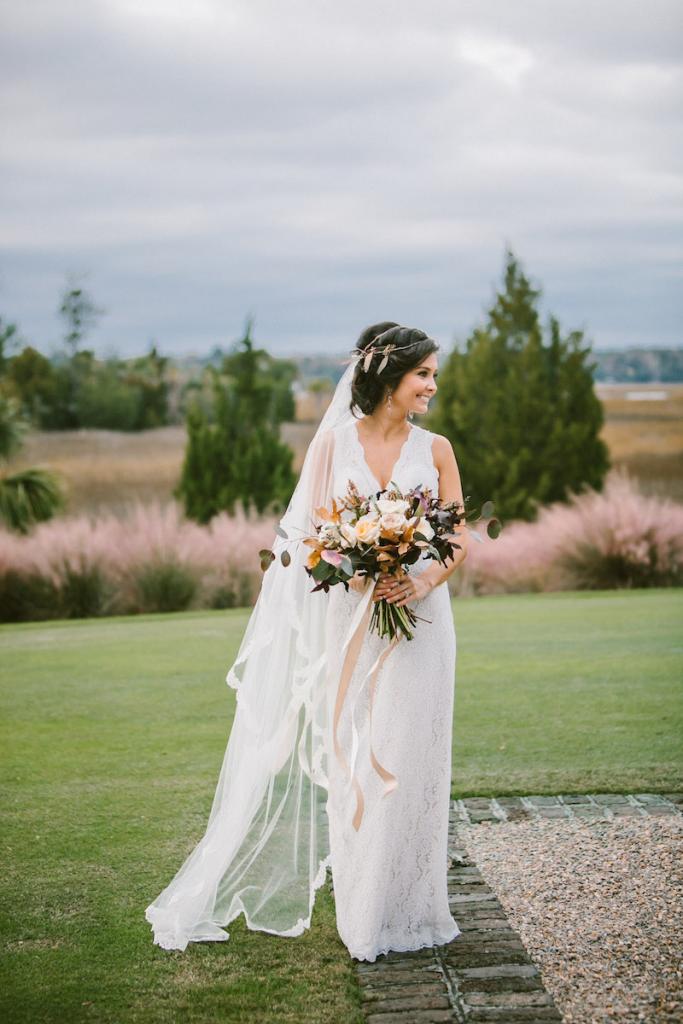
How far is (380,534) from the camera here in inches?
128

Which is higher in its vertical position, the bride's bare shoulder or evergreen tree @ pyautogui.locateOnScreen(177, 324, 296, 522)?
the bride's bare shoulder

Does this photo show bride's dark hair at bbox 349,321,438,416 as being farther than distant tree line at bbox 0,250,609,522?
No

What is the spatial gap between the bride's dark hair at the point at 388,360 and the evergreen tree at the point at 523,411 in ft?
51.4

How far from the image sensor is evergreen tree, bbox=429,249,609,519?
19422 millimetres

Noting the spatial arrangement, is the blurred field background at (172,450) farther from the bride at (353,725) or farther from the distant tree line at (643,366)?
the bride at (353,725)

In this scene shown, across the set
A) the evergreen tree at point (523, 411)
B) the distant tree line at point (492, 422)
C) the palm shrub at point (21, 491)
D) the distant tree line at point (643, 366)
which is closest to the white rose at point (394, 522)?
the palm shrub at point (21, 491)

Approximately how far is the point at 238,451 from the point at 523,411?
18.6ft

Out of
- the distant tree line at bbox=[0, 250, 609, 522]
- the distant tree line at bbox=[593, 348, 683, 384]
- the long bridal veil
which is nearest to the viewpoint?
the long bridal veil

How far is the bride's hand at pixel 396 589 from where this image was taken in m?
3.44

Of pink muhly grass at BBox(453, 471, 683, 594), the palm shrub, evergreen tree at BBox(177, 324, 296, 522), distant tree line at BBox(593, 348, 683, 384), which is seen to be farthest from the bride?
distant tree line at BBox(593, 348, 683, 384)

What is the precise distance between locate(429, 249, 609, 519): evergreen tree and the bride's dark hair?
15.7 m

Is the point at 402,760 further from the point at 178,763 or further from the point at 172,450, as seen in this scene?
the point at 172,450

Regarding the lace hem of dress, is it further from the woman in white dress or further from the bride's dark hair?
the bride's dark hair

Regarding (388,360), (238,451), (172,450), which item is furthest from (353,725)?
(172,450)
